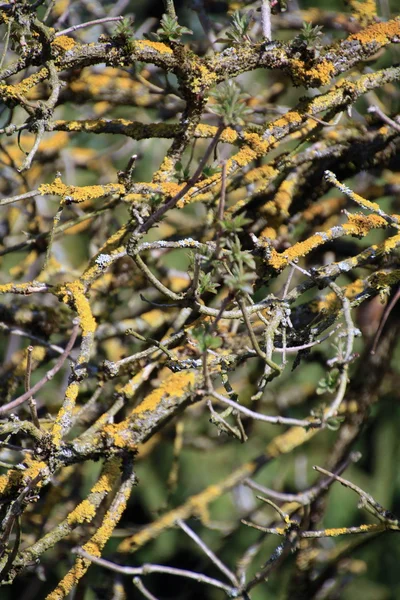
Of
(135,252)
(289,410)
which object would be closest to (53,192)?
(135,252)

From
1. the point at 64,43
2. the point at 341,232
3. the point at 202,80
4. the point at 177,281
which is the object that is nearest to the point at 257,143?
the point at 202,80

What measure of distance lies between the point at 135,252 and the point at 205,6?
1.83m

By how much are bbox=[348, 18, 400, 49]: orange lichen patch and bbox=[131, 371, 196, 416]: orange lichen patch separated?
3.49 feet

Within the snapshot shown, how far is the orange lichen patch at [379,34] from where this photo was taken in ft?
5.94

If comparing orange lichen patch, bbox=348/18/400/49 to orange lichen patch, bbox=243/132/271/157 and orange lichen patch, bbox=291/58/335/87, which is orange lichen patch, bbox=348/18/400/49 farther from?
orange lichen patch, bbox=243/132/271/157

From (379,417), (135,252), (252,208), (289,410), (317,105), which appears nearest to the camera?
(135,252)

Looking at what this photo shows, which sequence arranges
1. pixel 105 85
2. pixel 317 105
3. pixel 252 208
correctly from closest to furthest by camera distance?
pixel 317 105 < pixel 252 208 < pixel 105 85

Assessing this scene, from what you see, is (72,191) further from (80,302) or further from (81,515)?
(81,515)

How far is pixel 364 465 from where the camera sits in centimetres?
368

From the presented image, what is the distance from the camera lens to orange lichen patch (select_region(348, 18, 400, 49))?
1812 millimetres

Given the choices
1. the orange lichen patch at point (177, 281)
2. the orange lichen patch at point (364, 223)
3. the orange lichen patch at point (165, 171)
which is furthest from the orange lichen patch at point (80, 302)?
the orange lichen patch at point (177, 281)

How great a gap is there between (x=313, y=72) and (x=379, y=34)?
263 mm

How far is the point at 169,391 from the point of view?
67.1 inches

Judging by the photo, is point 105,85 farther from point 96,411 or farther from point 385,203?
point 385,203
